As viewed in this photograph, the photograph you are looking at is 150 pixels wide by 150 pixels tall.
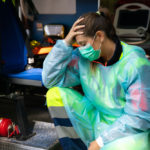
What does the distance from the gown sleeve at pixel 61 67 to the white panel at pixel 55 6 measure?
5.38 feet

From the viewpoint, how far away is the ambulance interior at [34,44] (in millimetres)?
1794

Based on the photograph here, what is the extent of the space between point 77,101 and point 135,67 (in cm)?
43

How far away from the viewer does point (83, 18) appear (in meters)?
1.31

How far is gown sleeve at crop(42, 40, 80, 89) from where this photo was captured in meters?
1.43

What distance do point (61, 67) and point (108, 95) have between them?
1.05 ft

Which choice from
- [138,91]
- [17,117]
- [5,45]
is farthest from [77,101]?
[5,45]

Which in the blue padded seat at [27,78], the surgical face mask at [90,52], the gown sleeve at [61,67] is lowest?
the blue padded seat at [27,78]

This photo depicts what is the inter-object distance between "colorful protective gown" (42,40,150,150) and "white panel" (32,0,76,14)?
1.64m

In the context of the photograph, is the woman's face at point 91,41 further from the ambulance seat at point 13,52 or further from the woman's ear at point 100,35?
the ambulance seat at point 13,52

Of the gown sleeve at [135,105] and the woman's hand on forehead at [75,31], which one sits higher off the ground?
the woman's hand on forehead at [75,31]

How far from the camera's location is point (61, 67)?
4.82 ft

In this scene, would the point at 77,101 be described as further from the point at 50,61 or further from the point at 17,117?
the point at 17,117

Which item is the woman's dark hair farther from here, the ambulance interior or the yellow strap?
the ambulance interior

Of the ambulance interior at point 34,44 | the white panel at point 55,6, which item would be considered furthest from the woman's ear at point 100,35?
the white panel at point 55,6
